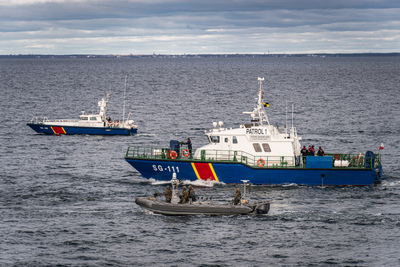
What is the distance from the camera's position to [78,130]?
2712 inches

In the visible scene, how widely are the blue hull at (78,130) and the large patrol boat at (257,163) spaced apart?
25.2 meters

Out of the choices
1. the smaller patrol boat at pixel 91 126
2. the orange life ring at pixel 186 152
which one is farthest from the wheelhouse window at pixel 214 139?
the smaller patrol boat at pixel 91 126

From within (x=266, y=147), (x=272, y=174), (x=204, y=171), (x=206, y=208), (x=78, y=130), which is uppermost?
(x=78, y=130)

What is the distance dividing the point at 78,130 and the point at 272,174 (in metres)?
32.5

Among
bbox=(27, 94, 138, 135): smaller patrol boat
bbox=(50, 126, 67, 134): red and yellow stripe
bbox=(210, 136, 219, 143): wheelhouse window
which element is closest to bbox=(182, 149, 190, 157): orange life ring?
bbox=(210, 136, 219, 143): wheelhouse window

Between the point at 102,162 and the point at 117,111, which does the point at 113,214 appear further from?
the point at 117,111

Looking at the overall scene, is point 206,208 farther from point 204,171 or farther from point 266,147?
point 266,147

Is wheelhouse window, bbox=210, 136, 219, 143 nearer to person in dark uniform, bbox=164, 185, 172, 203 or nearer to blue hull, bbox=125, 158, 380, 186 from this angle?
blue hull, bbox=125, 158, 380, 186

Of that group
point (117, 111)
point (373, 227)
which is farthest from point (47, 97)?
point (373, 227)

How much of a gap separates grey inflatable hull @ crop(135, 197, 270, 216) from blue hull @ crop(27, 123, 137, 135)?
33.4 m

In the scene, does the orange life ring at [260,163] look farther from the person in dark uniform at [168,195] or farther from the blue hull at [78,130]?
the blue hull at [78,130]

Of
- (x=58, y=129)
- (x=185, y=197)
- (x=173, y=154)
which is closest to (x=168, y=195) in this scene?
(x=185, y=197)

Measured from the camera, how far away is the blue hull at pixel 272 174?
42062 millimetres

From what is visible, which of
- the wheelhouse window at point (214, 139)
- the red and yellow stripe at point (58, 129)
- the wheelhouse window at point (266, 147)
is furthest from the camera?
the red and yellow stripe at point (58, 129)
